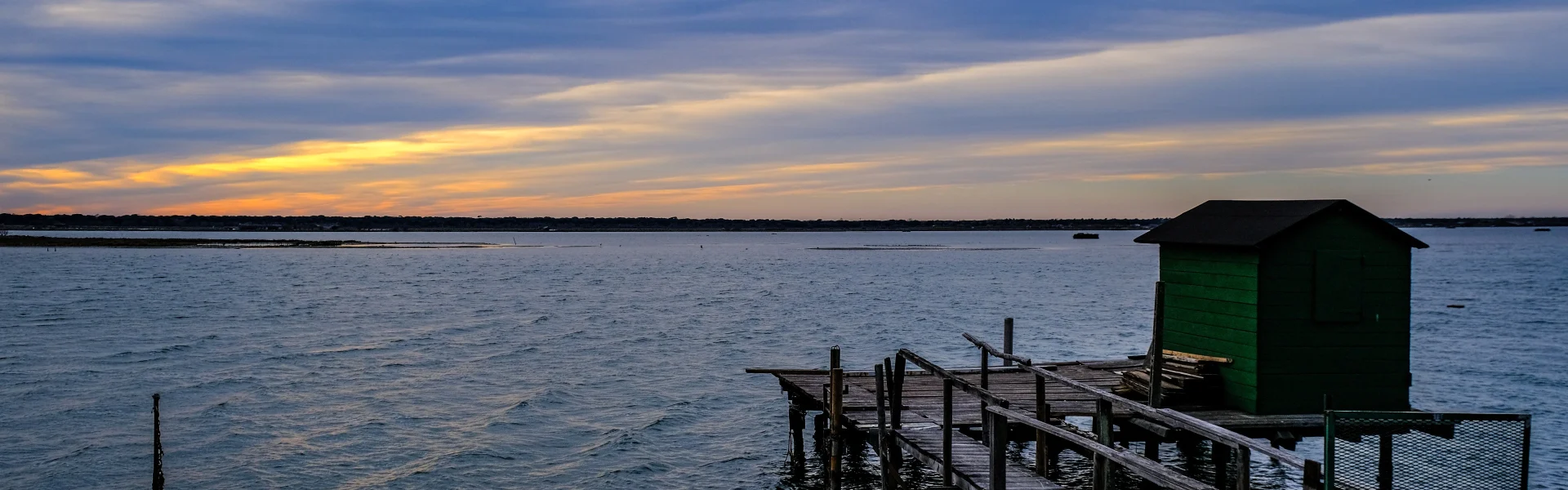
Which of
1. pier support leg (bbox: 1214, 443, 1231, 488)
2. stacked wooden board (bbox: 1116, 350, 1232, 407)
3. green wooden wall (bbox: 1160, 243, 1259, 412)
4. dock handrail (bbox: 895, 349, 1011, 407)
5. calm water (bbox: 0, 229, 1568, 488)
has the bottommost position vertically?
calm water (bbox: 0, 229, 1568, 488)

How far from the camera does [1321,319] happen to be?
15.4 metres

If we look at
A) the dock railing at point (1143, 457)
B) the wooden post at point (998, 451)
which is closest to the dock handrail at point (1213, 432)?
the dock railing at point (1143, 457)

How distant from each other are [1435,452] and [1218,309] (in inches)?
143

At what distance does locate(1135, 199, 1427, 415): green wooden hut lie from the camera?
1534 cm

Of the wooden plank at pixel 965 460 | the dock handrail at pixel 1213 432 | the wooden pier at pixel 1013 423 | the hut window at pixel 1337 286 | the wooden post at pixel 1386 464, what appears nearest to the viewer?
the dock handrail at pixel 1213 432

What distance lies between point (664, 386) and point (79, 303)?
144 ft

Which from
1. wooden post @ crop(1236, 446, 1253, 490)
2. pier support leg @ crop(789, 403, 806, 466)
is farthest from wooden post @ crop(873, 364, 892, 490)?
wooden post @ crop(1236, 446, 1253, 490)

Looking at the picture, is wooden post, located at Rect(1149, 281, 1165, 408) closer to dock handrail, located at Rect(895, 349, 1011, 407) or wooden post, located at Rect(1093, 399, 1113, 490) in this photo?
wooden post, located at Rect(1093, 399, 1113, 490)

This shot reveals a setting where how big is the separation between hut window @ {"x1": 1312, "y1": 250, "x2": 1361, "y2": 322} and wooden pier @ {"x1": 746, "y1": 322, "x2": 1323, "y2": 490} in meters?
1.48

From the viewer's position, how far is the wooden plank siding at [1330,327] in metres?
15.4

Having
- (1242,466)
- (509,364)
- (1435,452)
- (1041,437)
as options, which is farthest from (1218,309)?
(509,364)

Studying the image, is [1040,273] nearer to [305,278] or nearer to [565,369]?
[305,278]

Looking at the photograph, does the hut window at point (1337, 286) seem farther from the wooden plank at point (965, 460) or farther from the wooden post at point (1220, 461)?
the wooden plank at point (965, 460)

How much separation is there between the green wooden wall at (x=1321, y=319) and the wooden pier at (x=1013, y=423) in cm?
56
